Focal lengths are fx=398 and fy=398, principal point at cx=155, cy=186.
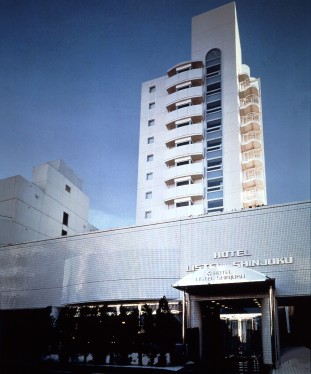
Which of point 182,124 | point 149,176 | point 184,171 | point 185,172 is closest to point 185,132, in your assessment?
point 182,124

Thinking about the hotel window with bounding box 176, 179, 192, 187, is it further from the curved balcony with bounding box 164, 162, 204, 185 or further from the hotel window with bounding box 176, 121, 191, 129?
the hotel window with bounding box 176, 121, 191, 129

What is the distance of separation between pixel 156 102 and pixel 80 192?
16.8 metres

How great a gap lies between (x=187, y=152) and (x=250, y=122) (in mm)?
11575

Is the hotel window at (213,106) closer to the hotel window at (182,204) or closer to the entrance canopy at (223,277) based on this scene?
the hotel window at (182,204)

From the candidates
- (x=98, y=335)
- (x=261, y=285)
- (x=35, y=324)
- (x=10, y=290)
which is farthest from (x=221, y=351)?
(x=10, y=290)

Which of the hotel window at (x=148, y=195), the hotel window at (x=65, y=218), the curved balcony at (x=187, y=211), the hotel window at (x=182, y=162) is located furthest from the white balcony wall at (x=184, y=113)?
the hotel window at (x=65, y=218)

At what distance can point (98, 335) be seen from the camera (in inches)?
893

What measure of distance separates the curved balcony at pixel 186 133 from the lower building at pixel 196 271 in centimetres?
2324

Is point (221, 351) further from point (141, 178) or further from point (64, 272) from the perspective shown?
point (141, 178)

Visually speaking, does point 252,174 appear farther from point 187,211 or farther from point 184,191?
point 187,211

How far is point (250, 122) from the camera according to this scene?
5503 centimetres

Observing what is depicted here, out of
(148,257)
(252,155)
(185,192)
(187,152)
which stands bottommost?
(148,257)

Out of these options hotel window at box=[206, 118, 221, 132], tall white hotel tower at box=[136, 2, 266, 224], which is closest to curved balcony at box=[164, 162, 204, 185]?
tall white hotel tower at box=[136, 2, 266, 224]

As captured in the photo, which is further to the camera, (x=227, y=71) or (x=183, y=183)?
(x=227, y=71)
